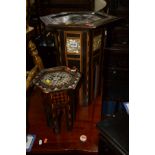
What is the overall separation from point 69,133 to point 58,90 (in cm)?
36

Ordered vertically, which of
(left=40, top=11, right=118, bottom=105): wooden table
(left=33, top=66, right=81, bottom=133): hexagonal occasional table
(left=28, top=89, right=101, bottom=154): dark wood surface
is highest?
(left=40, top=11, right=118, bottom=105): wooden table

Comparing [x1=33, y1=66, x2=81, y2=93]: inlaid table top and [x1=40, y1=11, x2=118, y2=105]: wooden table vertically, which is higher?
[x1=40, y1=11, x2=118, y2=105]: wooden table

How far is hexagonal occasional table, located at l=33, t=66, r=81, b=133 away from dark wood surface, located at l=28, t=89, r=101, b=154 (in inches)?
2.2

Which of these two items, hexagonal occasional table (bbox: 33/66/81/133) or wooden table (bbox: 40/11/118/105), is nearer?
hexagonal occasional table (bbox: 33/66/81/133)

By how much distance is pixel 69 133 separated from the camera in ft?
4.41

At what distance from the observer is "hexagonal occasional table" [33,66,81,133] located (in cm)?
113

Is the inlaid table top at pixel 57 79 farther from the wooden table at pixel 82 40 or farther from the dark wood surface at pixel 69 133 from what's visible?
the dark wood surface at pixel 69 133

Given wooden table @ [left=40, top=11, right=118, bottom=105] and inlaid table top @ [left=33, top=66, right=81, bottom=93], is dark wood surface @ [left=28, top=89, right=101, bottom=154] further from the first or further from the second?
inlaid table top @ [left=33, top=66, right=81, bottom=93]

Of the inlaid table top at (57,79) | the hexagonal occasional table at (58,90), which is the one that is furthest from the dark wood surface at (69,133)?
the inlaid table top at (57,79)

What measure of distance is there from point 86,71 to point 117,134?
23.4 inches

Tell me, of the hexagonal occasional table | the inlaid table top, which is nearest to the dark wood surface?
the hexagonal occasional table
